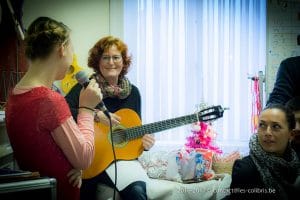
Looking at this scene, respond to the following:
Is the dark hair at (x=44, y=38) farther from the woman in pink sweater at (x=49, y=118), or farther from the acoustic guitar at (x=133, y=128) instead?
the acoustic guitar at (x=133, y=128)

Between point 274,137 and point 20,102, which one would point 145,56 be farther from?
point 20,102

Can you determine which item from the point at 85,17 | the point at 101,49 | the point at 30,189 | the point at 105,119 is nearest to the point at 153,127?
the point at 105,119

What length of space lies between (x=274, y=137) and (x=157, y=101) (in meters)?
1.69

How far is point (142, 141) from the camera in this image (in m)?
2.12

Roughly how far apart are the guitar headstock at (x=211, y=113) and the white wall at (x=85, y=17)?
135 cm

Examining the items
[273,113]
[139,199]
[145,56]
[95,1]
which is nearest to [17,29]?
Answer: [95,1]

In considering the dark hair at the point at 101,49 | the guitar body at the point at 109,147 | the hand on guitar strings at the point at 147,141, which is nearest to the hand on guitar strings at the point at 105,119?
the guitar body at the point at 109,147

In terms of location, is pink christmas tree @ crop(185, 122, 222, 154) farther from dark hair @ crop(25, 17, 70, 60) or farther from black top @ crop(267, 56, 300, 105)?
dark hair @ crop(25, 17, 70, 60)

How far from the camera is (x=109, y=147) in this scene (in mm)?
2002

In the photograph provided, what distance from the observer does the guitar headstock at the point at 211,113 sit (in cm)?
211

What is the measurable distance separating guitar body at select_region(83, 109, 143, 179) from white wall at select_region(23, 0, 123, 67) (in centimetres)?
120

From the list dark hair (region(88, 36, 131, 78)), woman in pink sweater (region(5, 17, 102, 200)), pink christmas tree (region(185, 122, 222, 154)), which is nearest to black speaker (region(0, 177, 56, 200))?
woman in pink sweater (region(5, 17, 102, 200))

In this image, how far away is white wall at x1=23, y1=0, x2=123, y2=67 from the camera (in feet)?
10.2

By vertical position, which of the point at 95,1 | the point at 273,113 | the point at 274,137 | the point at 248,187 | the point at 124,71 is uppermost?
the point at 95,1
